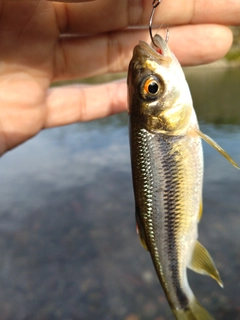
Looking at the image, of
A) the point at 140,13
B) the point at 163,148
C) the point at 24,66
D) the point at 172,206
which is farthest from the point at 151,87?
the point at 24,66

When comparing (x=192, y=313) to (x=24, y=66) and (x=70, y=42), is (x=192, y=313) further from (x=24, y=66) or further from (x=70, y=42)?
(x=70, y=42)

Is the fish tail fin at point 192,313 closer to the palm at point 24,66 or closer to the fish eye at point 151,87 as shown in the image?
the fish eye at point 151,87

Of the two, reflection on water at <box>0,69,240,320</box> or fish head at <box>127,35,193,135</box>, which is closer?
fish head at <box>127,35,193,135</box>

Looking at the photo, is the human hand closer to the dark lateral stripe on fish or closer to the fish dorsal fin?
the dark lateral stripe on fish

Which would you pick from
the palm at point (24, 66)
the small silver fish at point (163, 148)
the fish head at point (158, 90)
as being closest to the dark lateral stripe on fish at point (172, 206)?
the small silver fish at point (163, 148)

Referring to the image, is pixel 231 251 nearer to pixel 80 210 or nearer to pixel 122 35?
pixel 80 210

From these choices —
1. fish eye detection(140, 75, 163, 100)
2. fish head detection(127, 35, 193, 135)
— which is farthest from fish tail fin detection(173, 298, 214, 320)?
fish eye detection(140, 75, 163, 100)
